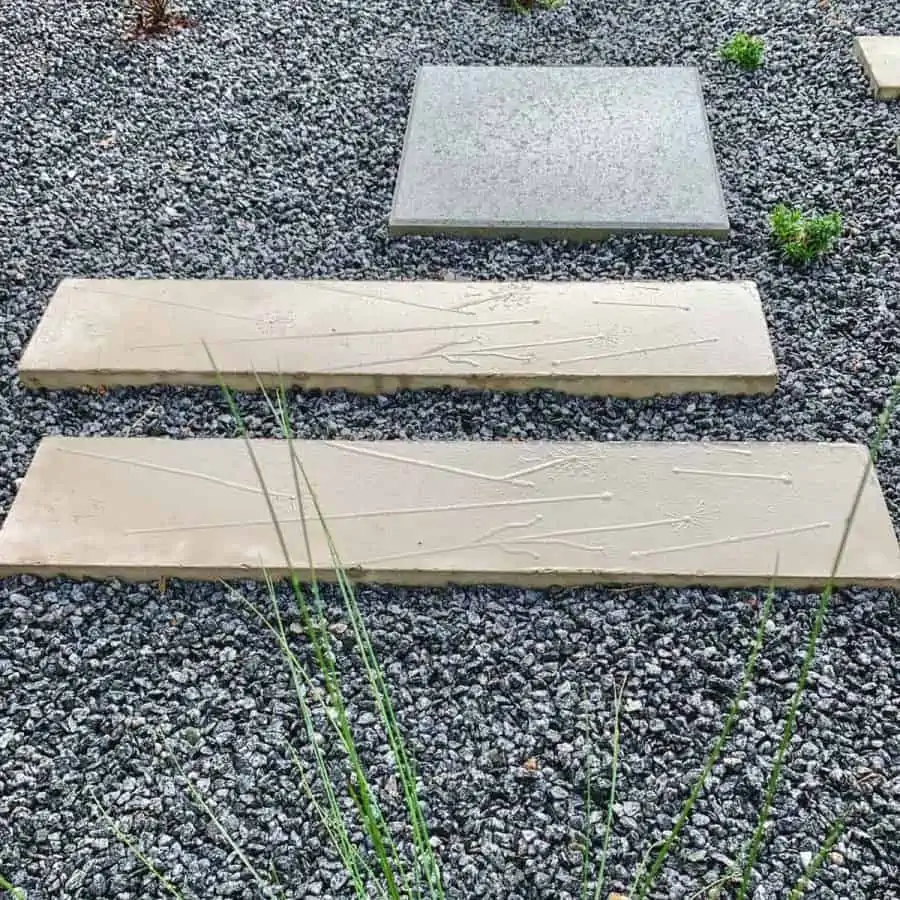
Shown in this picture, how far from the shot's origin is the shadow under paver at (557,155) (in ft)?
8.82

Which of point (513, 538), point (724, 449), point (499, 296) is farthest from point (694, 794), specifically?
point (499, 296)

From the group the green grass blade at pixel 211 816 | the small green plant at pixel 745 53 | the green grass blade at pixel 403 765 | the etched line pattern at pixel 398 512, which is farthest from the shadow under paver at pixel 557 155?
the green grass blade at pixel 211 816

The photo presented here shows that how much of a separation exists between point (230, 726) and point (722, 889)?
0.88 metres

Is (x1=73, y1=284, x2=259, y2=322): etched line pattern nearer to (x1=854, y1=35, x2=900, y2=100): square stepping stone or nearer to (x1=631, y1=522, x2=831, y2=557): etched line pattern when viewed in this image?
(x1=631, y1=522, x2=831, y2=557): etched line pattern

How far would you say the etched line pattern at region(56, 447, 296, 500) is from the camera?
2025 millimetres

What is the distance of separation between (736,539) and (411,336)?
0.93m

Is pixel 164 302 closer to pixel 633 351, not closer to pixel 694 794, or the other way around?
pixel 633 351

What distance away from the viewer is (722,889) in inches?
58.2

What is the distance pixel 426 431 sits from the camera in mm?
2186

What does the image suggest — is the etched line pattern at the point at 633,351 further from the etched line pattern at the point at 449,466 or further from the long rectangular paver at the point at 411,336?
the etched line pattern at the point at 449,466

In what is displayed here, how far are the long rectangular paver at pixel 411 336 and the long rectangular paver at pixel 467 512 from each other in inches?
8.2

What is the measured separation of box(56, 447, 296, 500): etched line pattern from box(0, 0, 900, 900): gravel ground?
0.39 feet

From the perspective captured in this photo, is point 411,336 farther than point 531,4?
No

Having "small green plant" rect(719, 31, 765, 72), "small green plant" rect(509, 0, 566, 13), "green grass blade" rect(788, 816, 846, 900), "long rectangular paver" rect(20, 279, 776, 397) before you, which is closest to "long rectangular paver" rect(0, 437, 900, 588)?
"long rectangular paver" rect(20, 279, 776, 397)
